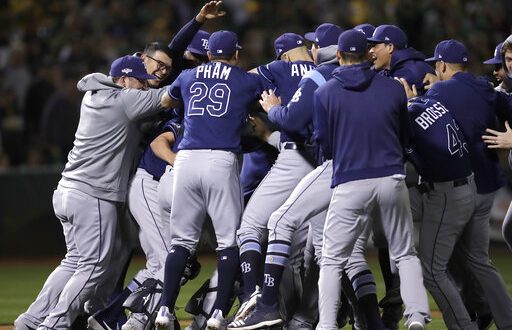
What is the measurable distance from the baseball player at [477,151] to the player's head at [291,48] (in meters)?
1.06

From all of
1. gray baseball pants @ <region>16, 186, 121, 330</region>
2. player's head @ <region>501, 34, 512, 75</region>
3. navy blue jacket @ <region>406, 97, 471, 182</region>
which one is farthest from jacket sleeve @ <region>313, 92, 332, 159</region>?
player's head @ <region>501, 34, 512, 75</region>

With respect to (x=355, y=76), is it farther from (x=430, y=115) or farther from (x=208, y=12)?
(x=208, y=12)

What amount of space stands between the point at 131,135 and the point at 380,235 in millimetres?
2081

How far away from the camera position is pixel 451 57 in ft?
29.1

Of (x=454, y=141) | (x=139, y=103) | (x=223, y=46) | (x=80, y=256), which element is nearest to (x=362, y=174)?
(x=454, y=141)

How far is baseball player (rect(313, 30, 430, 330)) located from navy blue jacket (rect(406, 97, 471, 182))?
50 centimetres

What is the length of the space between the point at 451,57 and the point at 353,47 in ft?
3.81

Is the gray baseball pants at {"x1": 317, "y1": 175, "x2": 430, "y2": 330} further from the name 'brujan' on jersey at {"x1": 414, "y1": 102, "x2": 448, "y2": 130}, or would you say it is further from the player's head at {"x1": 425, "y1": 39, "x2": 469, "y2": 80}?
the player's head at {"x1": 425, "y1": 39, "x2": 469, "y2": 80}

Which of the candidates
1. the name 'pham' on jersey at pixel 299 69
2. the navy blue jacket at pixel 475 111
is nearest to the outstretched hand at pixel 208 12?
the name 'pham' on jersey at pixel 299 69

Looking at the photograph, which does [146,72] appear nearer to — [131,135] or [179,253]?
[131,135]

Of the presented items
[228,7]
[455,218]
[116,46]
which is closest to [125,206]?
[455,218]

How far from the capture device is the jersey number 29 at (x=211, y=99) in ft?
28.6

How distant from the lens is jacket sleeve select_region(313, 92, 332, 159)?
8031mm

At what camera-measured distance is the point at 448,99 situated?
28.7 feet
